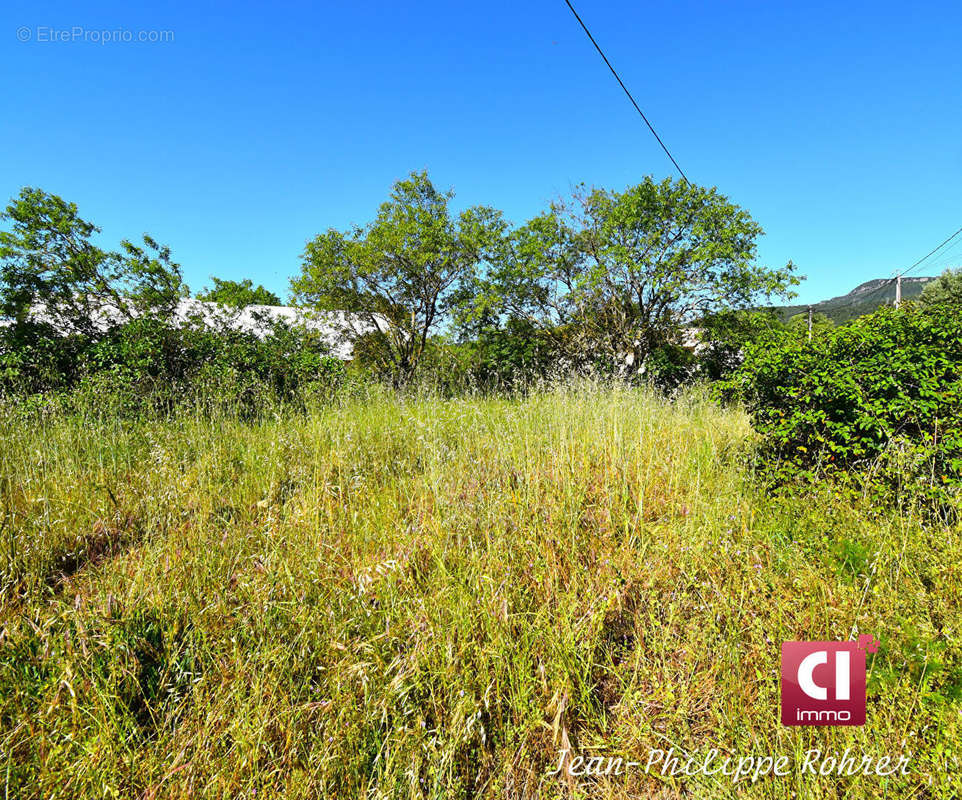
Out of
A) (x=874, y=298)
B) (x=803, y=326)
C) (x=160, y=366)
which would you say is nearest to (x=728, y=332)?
(x=803, y=326)

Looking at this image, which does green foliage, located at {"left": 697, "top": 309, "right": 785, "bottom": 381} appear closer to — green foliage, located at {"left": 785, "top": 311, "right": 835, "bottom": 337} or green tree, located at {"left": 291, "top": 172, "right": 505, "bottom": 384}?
green foliage, located at {"left": 785, "top": 311, "right": 835, "bottom": 337}

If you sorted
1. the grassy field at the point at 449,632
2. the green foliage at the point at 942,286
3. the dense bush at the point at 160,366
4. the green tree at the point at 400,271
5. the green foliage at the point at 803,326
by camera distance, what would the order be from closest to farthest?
the grassy field at the point at 449,632 < the green foliage at the point at 803,326 < the dense bush at the point at 160,366 < the green tree at the point at 400,271 < the green foliage at the point at 942,286

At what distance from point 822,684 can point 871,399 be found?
250 cm

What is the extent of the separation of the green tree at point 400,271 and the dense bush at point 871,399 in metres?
8.24

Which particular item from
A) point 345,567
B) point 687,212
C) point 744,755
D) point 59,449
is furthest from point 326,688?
point 687,212

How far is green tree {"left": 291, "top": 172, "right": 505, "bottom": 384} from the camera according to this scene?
10.6m

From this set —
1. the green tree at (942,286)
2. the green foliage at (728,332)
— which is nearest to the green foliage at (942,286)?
the green tree at (942,286)

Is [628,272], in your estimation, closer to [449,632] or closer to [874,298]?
[449,632]

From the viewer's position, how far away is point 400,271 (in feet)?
36.1

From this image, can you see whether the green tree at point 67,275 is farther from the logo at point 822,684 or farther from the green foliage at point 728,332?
the green foliage at point 728,332

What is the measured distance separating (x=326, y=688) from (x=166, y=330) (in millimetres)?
6503

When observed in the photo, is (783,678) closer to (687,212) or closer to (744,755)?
(744,755)

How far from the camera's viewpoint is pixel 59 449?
3701mm

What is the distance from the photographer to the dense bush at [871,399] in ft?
9.15
